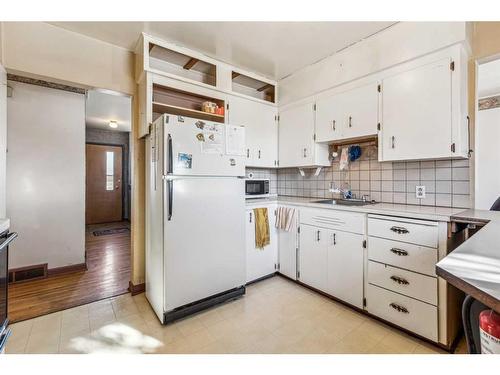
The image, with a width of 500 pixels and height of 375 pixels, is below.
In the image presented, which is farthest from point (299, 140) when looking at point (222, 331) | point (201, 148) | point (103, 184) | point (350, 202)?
point (103, 184)

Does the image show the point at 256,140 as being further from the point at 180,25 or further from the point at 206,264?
the point at 206,264

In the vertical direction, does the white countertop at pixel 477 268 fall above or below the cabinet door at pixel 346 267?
above

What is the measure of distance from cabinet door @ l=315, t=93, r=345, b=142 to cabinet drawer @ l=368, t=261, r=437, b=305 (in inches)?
51.0

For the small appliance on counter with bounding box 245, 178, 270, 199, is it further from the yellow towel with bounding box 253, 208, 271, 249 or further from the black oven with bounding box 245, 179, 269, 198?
the yellow towel with bounding box 253, 208, 271, 249

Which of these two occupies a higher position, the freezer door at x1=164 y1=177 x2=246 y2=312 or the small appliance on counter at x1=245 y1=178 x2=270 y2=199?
the small appliance on counter at x1=245 y1=178 x2=270 y2=199

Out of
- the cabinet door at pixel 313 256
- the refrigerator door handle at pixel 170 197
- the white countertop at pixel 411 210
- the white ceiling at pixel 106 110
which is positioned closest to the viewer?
the white countertop at pixel 411 210

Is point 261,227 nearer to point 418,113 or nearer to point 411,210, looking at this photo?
point 411,210

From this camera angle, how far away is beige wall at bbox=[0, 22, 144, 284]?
1.89m

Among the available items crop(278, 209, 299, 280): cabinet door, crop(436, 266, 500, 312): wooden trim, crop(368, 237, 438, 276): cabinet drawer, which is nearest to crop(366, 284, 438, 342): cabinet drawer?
crop(368, 237, 438, 276): cabinet drawer

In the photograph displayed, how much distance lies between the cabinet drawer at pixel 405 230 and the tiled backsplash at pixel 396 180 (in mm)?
576

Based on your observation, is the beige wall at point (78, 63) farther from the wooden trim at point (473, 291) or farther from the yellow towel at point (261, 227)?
the wooden trim at point (473, 291)

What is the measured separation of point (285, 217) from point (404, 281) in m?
1.21

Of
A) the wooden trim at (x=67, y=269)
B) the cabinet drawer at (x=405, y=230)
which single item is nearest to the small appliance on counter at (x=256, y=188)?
the cabinet drawer at (x=405, y=230)

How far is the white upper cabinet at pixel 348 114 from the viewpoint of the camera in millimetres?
2166
